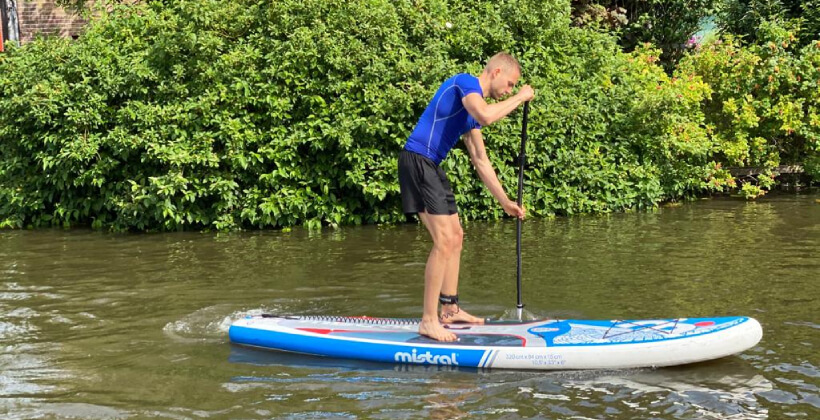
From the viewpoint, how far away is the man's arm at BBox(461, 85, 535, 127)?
6.41 meters

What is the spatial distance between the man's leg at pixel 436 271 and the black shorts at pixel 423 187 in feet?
0.30

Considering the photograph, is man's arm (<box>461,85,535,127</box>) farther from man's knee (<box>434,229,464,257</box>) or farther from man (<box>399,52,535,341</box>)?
man's knee (<box>434,229,464,257</box>)

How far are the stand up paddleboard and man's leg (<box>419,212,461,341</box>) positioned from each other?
0.10 m

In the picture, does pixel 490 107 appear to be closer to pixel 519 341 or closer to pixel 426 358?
pixel 519 341

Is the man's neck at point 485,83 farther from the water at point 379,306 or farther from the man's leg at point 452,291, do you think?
the water at point 379,306

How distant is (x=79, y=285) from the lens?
9188 millimetres

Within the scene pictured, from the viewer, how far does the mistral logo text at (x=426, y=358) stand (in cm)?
634

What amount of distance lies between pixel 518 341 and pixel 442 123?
1615mm

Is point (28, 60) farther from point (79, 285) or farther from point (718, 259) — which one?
point (718, 259)

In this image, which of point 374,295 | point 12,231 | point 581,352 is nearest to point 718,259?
point 374,295

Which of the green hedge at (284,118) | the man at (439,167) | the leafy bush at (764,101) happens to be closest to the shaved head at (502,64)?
the man at (439,167)

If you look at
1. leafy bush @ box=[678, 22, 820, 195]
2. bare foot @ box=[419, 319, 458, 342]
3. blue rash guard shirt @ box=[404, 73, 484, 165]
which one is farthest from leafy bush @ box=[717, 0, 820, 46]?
bare foot @ box=[419, 319, 458, 342]

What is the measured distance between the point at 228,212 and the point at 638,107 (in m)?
6.02

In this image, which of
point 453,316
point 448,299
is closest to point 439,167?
point 448,299
